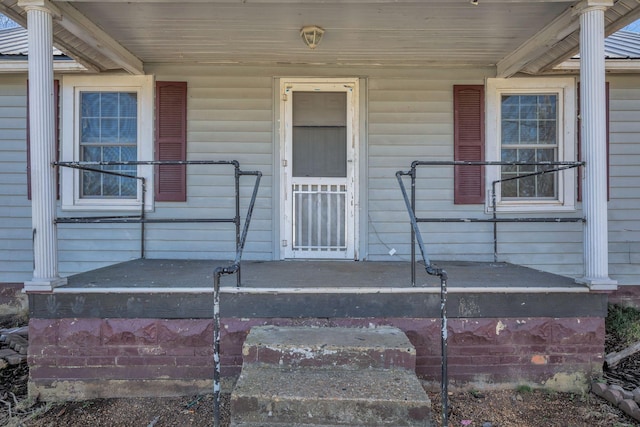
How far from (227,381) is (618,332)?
3795 mm

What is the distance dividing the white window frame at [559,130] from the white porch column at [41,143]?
4.11 metres

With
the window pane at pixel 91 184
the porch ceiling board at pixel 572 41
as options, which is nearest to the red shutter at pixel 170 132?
the window pane at pixel 91 184

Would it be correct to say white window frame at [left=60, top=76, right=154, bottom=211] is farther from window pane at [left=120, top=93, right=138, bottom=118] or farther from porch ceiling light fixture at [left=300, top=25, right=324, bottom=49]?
porch ceiling light fixture at [left=300, top=25, right=324, bottom=49]

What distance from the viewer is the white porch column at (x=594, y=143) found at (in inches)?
121

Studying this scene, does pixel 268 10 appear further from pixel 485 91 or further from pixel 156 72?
pixel 485 91

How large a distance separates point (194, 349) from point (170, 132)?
2562 mm

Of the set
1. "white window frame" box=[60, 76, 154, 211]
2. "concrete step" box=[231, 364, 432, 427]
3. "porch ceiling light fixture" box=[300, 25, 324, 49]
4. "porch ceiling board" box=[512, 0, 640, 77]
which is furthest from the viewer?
"white window frame" box=[60, 76, 154, 211]

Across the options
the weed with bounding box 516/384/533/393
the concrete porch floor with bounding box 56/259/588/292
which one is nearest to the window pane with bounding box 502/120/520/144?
the concrete porch floor with bounding box 56/259/588/292

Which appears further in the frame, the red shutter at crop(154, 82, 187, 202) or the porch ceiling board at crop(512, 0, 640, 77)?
the red shutter at crop(154, 82, 187, 202)

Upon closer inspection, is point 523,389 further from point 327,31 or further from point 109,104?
point 109,104

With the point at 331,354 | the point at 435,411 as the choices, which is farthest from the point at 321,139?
the point at 435,411

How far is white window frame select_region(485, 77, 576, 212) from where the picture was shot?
15.5ft

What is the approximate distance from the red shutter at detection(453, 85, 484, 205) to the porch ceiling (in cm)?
34

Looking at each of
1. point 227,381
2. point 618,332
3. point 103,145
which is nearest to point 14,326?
point 103,145
